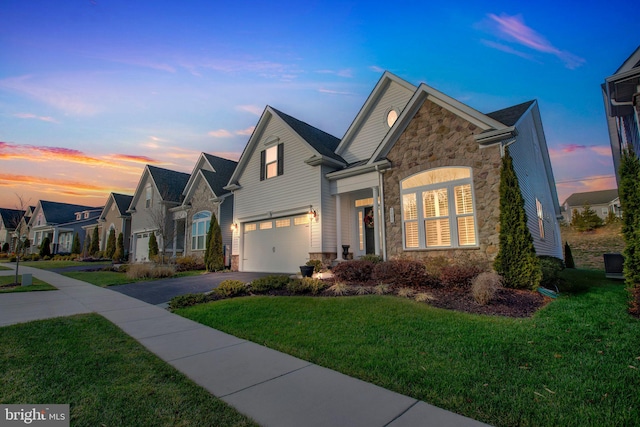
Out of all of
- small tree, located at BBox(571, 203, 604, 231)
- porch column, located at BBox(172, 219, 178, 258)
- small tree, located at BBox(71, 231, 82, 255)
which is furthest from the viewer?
small tree, located at BBox(71, 231, 82, 255)

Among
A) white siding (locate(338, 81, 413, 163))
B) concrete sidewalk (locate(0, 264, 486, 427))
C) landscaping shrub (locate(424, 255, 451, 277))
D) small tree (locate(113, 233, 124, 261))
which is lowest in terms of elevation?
concrete sidewalk (locate(0, 264, 486, 427))

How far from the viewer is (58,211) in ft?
136

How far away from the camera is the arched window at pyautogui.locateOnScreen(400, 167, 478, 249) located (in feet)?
30.4

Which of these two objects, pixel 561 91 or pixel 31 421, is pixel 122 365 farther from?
pixel 561 91

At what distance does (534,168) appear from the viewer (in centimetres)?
1289

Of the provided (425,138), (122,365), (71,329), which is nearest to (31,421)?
(122,365)

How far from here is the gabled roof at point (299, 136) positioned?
549 inches

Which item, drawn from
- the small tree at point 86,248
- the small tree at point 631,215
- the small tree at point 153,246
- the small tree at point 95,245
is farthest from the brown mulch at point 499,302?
the small tree at point 86,248

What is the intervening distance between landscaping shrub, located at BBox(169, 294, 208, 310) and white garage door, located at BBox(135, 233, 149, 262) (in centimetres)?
1961

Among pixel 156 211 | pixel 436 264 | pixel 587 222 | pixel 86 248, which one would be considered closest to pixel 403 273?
pixel 436 264

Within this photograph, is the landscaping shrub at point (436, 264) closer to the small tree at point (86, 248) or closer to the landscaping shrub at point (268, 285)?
the landscaping shrub at point (268, 285)

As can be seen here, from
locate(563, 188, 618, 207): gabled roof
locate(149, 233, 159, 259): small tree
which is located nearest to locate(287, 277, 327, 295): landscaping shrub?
locate(149, 233, 159, 259): small tree

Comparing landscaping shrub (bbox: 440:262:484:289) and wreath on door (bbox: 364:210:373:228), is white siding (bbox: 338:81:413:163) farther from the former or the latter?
landscaping shrub (bbox: 440:262:484:289)

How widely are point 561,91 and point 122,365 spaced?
20.0 metres
